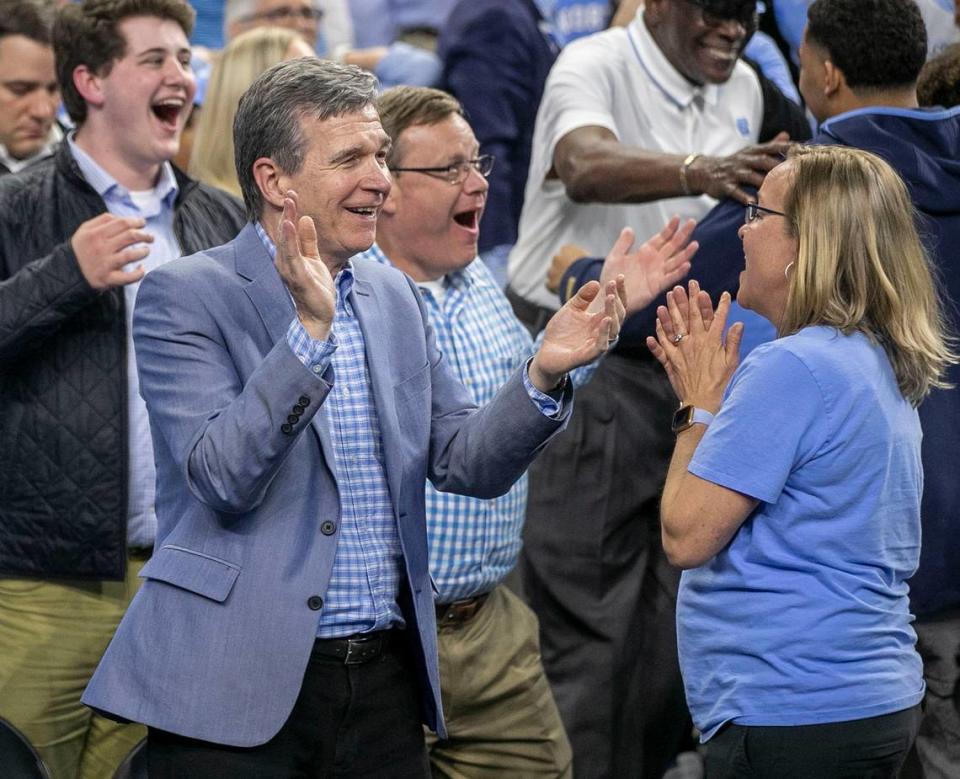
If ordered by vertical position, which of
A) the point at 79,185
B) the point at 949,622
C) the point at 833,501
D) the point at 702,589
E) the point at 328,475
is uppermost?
the point at 79,185

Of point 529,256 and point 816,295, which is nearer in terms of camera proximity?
point 816,295

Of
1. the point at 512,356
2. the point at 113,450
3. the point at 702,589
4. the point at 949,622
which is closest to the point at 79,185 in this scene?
the point at 113,450

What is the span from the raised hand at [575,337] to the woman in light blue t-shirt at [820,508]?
261mm

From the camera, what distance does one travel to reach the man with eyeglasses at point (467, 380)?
3570 millimetres

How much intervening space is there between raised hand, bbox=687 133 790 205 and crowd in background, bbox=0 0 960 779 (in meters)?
0.01

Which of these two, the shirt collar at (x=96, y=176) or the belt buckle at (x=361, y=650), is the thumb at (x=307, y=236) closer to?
the belt buckle at (x=361, y=650)

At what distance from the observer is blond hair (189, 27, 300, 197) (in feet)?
15.4

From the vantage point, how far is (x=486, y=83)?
18.6 ft

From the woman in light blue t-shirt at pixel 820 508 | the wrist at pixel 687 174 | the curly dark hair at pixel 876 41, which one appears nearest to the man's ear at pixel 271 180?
the woman in light blue t-shirt at pixel 820 508

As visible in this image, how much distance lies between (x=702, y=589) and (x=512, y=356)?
1.10m

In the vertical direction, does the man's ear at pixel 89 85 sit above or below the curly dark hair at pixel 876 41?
above

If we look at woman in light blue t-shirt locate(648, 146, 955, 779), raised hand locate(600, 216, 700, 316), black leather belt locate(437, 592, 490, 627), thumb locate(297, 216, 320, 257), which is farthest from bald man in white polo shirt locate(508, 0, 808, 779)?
thumb locate(297, 216, 320, 257)

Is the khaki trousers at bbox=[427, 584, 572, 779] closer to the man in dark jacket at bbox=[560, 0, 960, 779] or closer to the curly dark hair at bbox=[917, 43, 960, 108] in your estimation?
the man in dark jacket at bbox=[560, 0, 960, 779]

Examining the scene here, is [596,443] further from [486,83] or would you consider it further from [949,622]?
[486,83]
